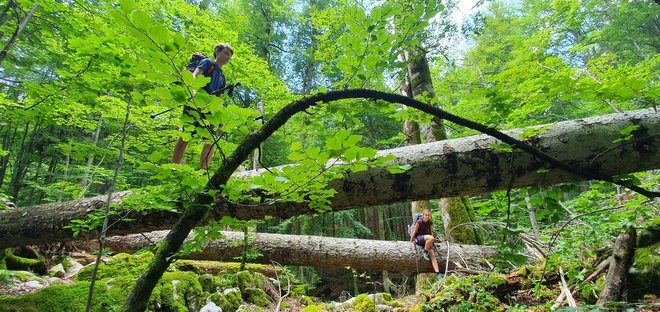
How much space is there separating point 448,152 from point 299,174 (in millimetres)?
1479

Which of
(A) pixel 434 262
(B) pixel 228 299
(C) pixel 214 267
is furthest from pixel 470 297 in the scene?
(C) pixel 214 267

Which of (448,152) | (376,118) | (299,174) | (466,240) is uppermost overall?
(376,118)

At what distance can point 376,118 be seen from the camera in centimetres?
1270

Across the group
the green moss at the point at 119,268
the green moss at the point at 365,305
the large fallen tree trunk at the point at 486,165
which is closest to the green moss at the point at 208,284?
the green moss at the point at 119,268

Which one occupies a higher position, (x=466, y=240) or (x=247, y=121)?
(x=247, y=121)

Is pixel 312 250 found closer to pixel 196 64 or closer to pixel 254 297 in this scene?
pixel 254 297

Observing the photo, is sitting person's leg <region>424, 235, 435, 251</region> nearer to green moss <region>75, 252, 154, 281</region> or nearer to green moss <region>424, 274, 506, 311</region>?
green moss <region>424, 274, 506, 311</region>

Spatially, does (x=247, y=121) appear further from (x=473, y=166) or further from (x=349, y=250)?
(x=349, y=250)

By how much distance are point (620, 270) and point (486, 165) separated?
5.95 feet

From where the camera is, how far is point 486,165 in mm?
2172

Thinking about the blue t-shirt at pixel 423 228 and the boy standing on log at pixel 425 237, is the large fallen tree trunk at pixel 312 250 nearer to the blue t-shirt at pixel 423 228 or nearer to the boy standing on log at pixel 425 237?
the boy standing on log at pixel 425 237

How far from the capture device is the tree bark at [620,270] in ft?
8.04

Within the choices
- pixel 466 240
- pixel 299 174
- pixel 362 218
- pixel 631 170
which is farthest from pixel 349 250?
pixel 362 218

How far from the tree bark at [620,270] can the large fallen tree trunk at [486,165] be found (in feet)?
3.86
